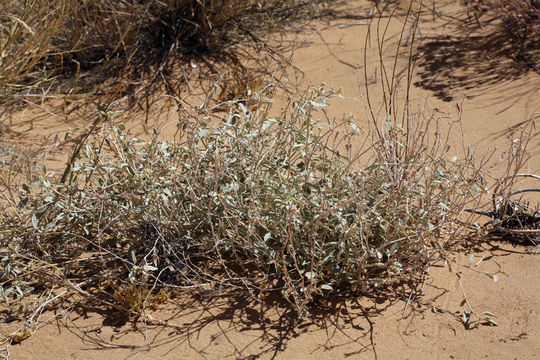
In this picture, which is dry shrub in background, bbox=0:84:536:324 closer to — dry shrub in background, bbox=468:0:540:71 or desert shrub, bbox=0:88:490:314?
desert shrub, bbox=0:88:490:314

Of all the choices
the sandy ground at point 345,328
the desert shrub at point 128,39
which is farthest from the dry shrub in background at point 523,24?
the sandy ground at point 345,328

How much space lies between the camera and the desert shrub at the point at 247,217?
292 cm

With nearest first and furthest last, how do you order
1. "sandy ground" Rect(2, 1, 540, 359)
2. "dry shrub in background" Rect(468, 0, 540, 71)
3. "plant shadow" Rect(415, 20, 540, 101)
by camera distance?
"sandy ground" Rect(2, 1, 540, 359), "plant shadow" Rect(415, 20, 540, 101), "dry shrub in background" Rect(468, 0, 540, 71)

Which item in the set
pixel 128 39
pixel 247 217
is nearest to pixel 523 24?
pixel 128 39

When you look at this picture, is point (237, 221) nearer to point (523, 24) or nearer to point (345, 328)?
point (345, 328)

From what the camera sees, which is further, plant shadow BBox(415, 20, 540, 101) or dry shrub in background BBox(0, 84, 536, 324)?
plant shadow BBox(415, 20, 540, 101)

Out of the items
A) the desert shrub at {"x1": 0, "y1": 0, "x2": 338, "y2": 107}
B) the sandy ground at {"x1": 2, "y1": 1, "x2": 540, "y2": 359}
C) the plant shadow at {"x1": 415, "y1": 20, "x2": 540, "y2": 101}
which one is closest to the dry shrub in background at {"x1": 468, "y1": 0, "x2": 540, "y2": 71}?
the plant shadow at {"x1": 415, "y1": 20, "x2": 540, "y2": 101}

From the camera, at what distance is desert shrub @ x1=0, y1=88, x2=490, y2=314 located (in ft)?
9.58

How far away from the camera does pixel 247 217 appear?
2.94 m

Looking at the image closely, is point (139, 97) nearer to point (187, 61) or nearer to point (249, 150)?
point (187, 61)

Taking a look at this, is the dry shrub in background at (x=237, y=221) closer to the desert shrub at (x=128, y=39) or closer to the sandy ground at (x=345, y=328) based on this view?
the sandy ground at (x=345, y=328)

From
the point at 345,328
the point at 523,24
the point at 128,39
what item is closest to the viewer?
the point at 345,328

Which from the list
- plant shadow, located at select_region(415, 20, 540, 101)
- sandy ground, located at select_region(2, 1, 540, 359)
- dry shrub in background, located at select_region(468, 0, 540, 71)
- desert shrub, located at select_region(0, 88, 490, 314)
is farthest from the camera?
dry shrub in background, located at select_region(468, 0, 540, 71)

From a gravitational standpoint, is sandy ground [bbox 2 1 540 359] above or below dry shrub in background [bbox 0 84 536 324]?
below
